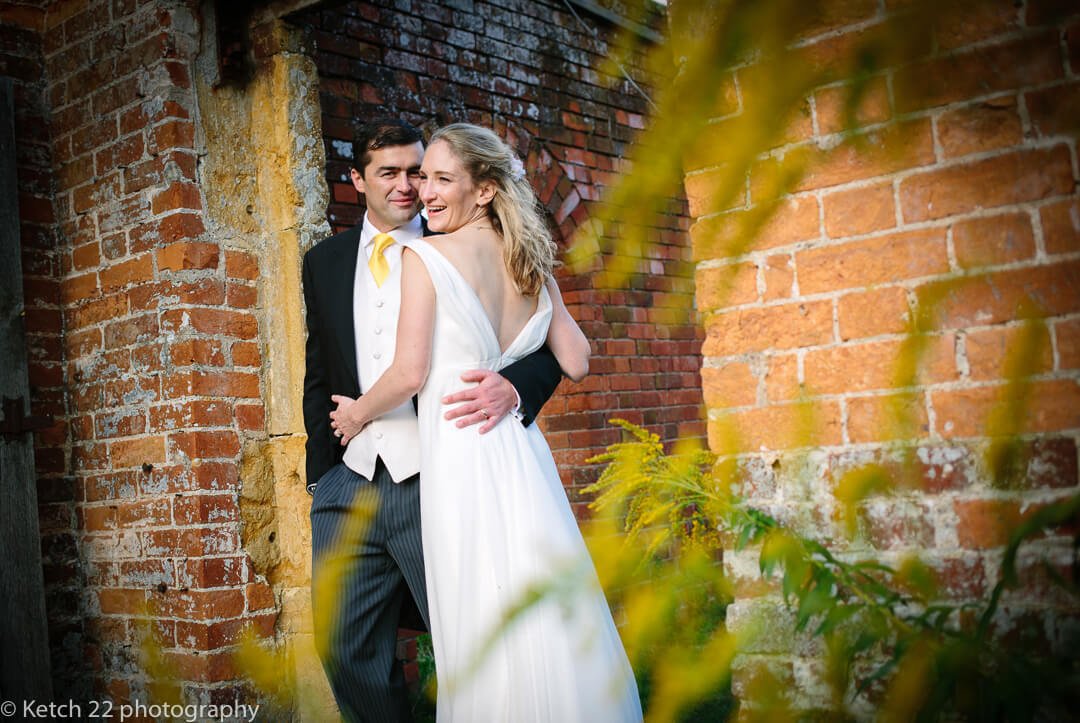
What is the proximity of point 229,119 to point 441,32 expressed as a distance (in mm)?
1482

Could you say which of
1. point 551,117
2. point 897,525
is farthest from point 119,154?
point 897,525

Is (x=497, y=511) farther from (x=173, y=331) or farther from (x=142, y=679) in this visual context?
(x=142, y=679)

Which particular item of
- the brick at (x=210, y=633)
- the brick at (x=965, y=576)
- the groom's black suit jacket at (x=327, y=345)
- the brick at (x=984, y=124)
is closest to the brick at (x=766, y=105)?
the brick at (x=984, y=124)

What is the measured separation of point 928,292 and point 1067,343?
376mm

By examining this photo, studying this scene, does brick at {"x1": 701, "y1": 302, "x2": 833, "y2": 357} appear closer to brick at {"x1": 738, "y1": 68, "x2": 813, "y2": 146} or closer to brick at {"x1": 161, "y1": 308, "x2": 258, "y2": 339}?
brick at {"x1": 738, "y1": 68, "x2": 813, "y2": 146}

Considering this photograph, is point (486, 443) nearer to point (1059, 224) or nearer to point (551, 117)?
point (1059, 224)

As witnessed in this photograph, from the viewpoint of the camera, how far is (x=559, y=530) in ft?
8.32

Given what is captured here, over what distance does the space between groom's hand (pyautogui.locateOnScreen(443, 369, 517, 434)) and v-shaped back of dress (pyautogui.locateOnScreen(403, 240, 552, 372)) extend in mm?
59

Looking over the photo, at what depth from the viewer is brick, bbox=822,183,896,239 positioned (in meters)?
1.34

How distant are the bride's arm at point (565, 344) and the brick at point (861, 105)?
2.40 m

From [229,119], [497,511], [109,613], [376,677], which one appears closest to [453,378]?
[497,511]

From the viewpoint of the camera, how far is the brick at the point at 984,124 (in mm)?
577

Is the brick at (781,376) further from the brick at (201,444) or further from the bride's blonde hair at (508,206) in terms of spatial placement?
the brick at (201,444)

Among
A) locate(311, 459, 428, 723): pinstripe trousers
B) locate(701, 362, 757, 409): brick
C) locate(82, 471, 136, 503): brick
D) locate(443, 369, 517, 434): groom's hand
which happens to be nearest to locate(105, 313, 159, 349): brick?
locate(82, 471, 136, 503): brick
